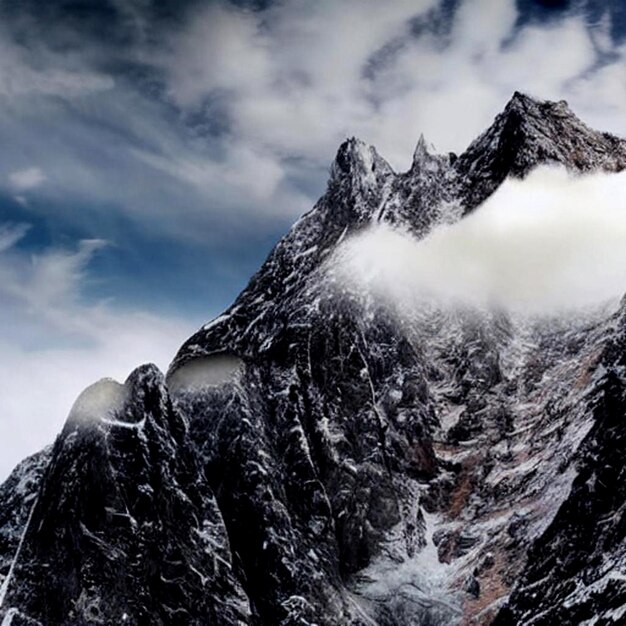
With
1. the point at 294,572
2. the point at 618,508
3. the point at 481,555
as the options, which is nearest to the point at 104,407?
the point at 294,572

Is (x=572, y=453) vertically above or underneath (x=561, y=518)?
above

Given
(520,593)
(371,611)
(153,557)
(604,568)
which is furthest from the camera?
(371,611)

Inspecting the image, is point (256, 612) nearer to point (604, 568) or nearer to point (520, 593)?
point (520, 593)

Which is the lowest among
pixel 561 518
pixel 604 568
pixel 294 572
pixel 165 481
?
pixel 604 568

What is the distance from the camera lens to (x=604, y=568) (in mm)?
151625

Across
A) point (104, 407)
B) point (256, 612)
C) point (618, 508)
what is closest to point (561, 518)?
point (618, 508)

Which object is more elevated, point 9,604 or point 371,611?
point 9,604

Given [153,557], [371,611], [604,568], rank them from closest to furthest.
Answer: [604,568], [153,557], [371,611]

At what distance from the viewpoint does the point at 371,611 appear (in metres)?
194

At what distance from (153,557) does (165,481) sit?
53.0 feet

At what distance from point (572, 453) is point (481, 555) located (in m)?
26.1

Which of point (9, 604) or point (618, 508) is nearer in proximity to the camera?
point (618, 508)

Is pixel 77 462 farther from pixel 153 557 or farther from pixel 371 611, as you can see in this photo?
pixel 371 611

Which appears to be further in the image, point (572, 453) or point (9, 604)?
point (572, 453)
